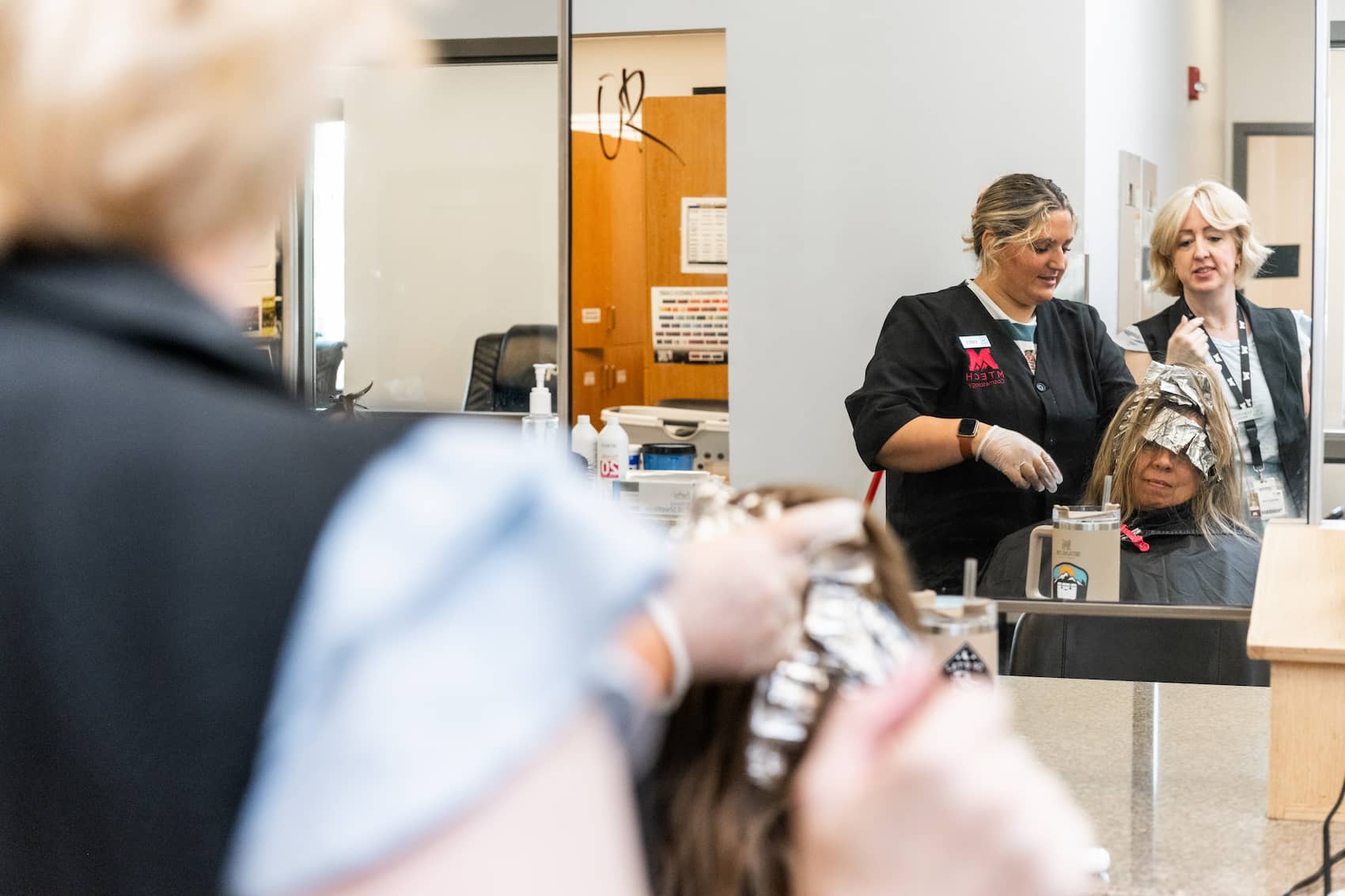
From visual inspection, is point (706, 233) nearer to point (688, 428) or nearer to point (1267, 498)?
point (688, 428)

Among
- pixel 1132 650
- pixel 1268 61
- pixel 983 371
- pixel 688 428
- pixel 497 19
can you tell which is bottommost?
pixel 1132 650

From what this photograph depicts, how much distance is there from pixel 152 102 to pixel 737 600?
196mm

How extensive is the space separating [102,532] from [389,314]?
2.46 metres

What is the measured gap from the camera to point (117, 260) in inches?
12.6

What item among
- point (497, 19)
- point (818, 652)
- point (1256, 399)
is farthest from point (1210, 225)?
point (818, 652)

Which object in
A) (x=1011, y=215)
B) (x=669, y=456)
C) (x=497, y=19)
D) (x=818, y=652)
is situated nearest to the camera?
(x=818, y=652)

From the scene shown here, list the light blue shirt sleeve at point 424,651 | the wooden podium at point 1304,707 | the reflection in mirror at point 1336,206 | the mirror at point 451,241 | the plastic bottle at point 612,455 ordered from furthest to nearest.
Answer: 1. the mirror at point 451,241
2. the plastic bottle at point 612,455
3. the reflection in mirror at point 1336,206
4. the wooden podium at point 1304,707
5. the light blue shirt sleeve at point 424,651

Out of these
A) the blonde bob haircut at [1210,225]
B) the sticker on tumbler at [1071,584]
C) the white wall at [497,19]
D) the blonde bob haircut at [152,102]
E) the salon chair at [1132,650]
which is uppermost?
the white wall at [497,19]

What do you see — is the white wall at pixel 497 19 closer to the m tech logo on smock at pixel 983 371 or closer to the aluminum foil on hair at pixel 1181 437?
the m tech logo on smock at pixel 983 371

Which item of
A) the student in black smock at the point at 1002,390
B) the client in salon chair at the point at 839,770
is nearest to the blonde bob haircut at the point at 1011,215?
the student in black smock at the point at 1002,390

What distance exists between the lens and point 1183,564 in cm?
202

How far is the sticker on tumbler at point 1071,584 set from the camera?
205 centimetres

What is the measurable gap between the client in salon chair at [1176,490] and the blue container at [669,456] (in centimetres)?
63

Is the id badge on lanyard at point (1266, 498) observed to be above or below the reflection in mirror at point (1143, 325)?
below
